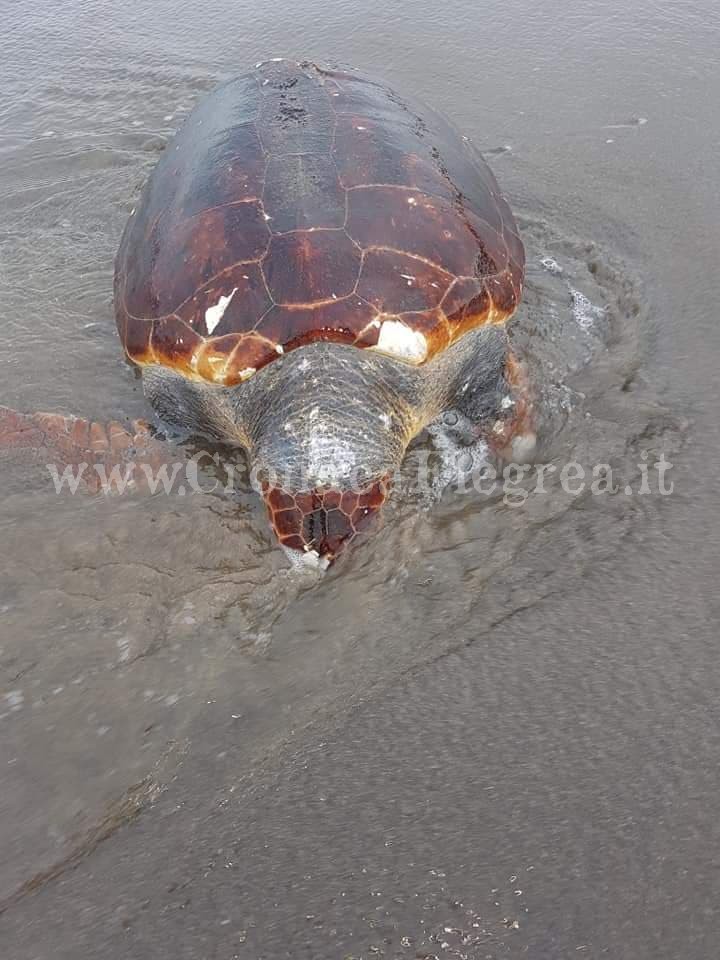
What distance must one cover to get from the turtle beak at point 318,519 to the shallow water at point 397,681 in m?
0.09

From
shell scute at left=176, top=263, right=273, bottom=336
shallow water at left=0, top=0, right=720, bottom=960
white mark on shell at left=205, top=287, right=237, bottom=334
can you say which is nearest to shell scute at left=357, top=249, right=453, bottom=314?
shell scute at left=176, top=263, right=273, bottom=336

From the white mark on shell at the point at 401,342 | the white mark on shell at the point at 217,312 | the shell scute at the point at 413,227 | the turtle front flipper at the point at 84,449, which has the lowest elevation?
the turtle front flipper at the point at 84,449

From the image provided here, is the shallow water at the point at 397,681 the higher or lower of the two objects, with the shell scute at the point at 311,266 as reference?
lower

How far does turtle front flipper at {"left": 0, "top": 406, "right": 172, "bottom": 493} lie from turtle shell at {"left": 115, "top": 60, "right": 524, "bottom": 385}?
0.37 meters

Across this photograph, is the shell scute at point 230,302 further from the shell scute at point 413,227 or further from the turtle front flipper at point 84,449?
the turtle front flipper at point 84,449

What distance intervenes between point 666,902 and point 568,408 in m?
1.95

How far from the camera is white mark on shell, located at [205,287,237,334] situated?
112 inches

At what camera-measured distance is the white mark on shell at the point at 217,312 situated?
9.32ft

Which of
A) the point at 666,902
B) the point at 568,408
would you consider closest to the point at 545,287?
the point at 568,408

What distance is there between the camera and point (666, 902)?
5.62 ft

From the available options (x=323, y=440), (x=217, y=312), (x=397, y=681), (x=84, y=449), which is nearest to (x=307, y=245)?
(x=217, y=312)

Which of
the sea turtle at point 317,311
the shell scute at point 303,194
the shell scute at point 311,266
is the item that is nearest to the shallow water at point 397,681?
the sea turtle at point 317,311

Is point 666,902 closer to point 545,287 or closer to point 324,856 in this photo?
point 324,856

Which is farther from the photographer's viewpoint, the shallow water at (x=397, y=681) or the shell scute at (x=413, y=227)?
the shell scute at (x=413, y=227)
